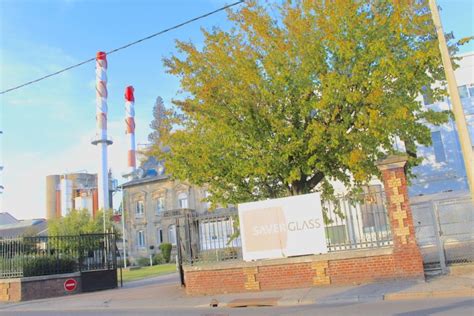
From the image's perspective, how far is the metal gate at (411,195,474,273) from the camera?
44.2 feet

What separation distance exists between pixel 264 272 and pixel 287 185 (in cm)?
375

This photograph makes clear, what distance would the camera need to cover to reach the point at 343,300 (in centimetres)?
1091

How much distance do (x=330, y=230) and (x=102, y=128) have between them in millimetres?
63195

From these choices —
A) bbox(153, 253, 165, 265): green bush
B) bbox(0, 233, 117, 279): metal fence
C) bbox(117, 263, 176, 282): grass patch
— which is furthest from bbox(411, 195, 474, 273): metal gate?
bbox(153, 253, 165, 265): green bush

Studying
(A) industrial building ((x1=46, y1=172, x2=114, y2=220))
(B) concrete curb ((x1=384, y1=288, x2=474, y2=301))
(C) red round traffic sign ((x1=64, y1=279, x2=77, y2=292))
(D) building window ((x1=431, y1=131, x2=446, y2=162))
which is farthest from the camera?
(A) industrial building ((x1=46, y1=172, x2=114, y2=220))

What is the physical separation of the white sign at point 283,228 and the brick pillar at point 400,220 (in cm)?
199

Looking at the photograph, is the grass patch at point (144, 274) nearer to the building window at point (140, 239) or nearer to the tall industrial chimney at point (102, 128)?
the building window at point (140, 239)

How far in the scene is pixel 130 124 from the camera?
236 feet

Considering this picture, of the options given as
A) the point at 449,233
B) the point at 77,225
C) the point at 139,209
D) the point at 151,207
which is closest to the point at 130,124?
the point at 139,209

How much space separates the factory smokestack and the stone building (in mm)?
12204

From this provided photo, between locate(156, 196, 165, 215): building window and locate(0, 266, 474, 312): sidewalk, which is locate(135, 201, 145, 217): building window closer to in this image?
locate(156, 196, 165, 215): building window

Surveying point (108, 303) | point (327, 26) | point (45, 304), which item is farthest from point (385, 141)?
point (45, 304)

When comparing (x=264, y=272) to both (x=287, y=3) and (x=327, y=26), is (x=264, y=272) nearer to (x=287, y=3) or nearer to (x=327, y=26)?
(x=327, y=26)

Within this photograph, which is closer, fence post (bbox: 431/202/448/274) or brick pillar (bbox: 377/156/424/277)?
brick pillar (bbox: 377/156/424/277)
